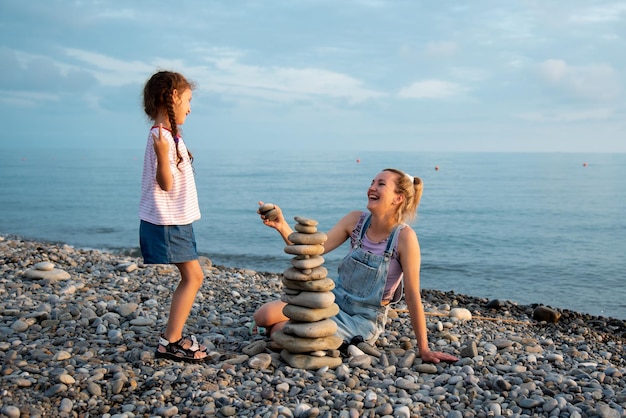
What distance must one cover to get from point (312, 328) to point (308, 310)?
18 centimetres

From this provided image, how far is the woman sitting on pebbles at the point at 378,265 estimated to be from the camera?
611 cm

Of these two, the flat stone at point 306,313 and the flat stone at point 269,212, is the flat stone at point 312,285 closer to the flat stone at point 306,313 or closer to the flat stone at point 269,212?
the flat stone at point 306,313

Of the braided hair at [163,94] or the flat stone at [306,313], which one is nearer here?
the braided hair at [163,94]

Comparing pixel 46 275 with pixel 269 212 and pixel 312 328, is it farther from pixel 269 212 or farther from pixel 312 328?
pixel 312 328

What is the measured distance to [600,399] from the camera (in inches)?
204

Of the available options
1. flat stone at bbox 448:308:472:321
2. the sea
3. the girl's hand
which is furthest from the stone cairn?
the sea

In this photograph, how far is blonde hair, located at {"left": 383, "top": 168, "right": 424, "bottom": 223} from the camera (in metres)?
6.31

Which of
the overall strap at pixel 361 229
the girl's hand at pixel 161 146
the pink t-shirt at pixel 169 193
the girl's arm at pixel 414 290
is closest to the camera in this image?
the girl's hand at pixel 161 146

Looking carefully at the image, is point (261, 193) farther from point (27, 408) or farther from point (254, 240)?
point (27, 408)

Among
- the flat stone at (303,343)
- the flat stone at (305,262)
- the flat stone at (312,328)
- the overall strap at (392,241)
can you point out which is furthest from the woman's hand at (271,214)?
the overall strap at (392,241)

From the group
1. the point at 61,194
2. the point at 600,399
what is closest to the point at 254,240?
the point at 600,399

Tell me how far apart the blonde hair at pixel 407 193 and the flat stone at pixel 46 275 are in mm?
5505

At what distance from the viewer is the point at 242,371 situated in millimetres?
5457

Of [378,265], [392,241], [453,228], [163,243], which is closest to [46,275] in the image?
[163,243]
